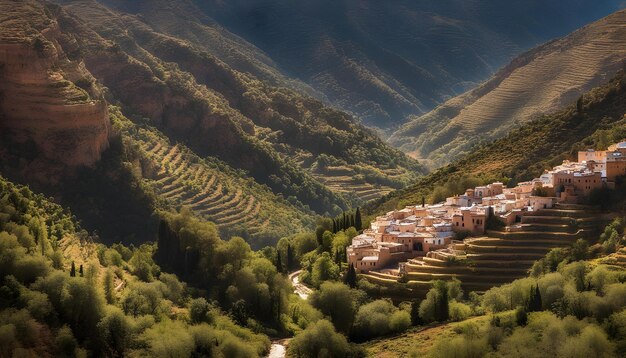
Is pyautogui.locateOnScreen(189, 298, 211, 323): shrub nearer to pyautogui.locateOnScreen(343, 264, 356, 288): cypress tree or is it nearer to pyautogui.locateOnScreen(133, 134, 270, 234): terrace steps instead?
pyautogui.locateOnScreen(343, 264, 356, 288): cypress tree

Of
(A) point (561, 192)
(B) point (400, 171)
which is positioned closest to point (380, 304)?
(A) point (561, 192)

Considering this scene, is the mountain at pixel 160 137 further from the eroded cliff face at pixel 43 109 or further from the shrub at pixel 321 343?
the shrub at pixel 321 343

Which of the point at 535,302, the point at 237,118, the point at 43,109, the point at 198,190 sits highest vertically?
the point at 237,118

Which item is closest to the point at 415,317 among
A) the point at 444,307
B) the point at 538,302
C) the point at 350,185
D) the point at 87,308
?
the point at 444,307

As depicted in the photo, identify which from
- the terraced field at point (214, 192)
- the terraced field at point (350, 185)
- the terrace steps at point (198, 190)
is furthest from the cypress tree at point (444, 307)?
the terraced field at point (350, 185)

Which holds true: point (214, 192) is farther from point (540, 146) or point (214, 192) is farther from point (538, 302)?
point (538, 302)
